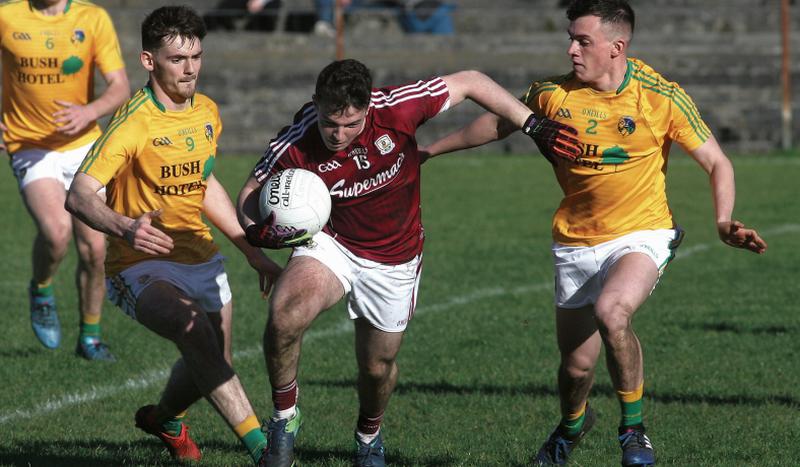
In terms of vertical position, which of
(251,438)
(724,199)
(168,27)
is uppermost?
(168,27)

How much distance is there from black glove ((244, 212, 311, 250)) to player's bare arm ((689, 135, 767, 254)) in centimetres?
203

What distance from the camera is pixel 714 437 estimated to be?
7.20 metres

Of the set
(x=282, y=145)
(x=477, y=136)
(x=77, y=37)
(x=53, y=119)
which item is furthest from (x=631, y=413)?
(x=77, y=37)

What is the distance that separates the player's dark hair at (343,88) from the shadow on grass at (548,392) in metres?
3.01

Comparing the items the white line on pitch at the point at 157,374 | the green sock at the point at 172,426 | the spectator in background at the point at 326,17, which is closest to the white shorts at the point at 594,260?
the green sock at the point at 172,426

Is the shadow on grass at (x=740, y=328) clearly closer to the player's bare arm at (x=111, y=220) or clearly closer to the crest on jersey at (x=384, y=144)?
the crest on jersey at (x=384, y=144)

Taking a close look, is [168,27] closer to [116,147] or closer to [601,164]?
[116,147]

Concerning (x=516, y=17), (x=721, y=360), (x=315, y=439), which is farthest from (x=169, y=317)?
(x=516, y=17)

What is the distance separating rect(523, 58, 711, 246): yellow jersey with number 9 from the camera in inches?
263

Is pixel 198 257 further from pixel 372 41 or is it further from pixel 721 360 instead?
pixel 372 41

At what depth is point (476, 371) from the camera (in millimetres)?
9078

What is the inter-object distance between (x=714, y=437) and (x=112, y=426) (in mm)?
3393

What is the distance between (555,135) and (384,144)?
83 centimetres

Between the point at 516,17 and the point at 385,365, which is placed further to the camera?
the point at 516,17
